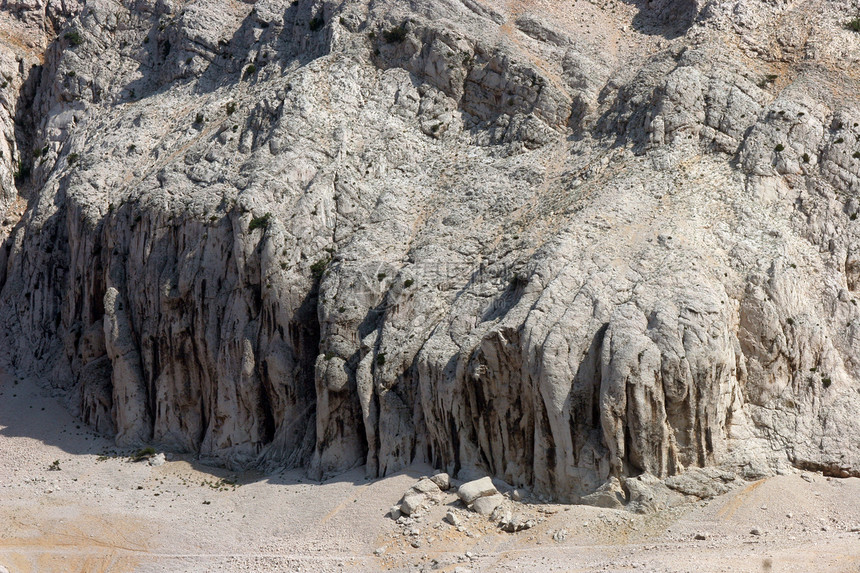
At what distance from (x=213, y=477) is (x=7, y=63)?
124 ft

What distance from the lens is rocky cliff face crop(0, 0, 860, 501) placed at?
33844 mm

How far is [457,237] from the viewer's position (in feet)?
137

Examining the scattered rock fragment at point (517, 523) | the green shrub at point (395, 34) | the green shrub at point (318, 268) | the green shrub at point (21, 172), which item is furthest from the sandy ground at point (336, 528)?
the green shrub at point (395, 34)

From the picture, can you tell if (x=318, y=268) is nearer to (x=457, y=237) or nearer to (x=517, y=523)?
(x=457, y=237)

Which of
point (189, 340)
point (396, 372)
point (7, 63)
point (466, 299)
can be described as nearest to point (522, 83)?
point (466, 299)

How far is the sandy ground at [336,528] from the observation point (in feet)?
96.7

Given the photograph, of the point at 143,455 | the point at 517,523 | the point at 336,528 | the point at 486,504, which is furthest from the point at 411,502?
the point at 143,455

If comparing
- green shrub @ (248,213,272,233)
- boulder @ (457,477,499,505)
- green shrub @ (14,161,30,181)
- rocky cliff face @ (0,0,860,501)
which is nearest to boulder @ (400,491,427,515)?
boulder @ (457,477,499,505)

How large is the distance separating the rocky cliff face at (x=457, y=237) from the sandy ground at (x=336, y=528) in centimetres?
175

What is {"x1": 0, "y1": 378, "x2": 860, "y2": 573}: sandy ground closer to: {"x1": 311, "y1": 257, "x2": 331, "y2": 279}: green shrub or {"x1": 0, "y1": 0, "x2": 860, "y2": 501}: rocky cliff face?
{"x1": 0, "y1": 0, "x2": 860, "y2": 501}: rocky cliff face

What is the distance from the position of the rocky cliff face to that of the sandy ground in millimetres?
1753

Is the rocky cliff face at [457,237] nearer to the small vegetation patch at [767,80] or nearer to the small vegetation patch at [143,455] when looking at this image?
the small vegetation patch at [767,80]

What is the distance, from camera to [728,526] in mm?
30422

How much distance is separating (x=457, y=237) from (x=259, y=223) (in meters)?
10.1
